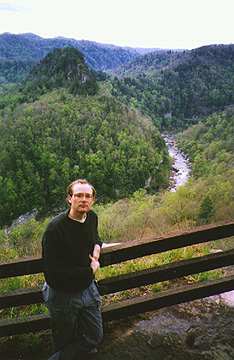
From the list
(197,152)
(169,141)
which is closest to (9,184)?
(197,152)

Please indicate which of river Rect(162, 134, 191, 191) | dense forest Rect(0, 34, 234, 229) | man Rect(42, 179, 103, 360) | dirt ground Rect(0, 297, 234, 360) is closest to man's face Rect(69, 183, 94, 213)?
man Rect(42, 179, 103, 360)

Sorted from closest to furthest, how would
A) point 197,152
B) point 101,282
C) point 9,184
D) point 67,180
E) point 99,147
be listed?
point 101,282 < point 9,184 < point 67,180 < point 99,147 < point 197,152

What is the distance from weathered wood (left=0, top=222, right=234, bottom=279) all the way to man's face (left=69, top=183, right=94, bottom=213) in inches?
24.4

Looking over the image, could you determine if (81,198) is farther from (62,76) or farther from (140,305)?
(62,76)

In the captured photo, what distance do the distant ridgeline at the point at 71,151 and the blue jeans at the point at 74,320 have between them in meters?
86.8

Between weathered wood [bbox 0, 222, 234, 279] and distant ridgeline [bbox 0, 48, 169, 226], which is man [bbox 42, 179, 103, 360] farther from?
distant ridgeline [bbox 0, 48, 169, 226]

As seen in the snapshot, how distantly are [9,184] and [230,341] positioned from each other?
290 feet

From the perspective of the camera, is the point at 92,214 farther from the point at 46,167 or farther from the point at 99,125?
the point at 99,125

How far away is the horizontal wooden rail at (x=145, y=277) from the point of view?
Answer: 4129 millimetres

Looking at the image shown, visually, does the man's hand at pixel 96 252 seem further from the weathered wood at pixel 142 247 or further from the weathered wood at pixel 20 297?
the weathered wood at pixel 20 297

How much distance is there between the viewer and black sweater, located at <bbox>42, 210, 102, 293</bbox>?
362 centimetres

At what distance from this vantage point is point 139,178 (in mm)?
99750

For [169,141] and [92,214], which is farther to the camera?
[169,141]

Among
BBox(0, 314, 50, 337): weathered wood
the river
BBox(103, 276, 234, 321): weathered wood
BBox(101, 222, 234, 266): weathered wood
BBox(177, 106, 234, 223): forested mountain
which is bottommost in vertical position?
the river
